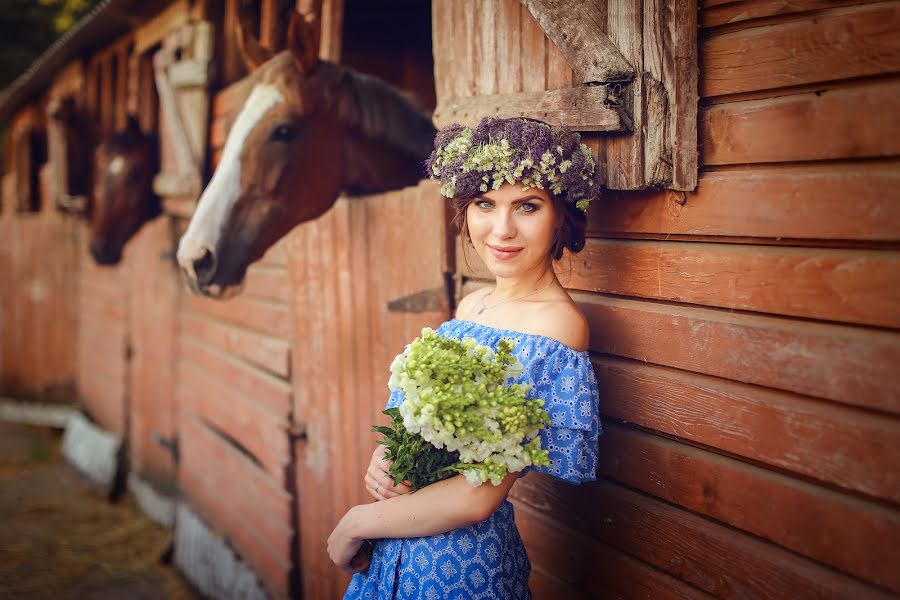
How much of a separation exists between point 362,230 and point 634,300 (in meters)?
1.39

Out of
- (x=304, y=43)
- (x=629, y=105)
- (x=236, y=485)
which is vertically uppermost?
(x=304, y=43)

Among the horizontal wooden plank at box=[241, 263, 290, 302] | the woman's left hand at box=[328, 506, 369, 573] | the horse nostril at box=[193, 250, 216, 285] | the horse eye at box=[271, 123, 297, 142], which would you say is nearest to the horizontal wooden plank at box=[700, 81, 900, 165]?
the woman's left hand at box=[328, 506, 369, 573]

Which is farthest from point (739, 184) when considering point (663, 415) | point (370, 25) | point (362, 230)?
point (370, 25)

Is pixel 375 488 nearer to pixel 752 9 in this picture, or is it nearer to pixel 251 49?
pixel 752 9

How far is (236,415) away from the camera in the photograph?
4141mm

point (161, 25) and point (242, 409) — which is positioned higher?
point (161, 25)

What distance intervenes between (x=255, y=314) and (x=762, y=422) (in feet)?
9.81

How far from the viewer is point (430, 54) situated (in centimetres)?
462

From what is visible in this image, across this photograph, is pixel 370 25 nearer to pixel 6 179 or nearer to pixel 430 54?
pixel 430 54

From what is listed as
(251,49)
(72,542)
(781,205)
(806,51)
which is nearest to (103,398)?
(72,542)

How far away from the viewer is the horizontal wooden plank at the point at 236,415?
3615mm

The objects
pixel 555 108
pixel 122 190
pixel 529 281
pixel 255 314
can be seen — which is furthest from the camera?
pixel 122 190

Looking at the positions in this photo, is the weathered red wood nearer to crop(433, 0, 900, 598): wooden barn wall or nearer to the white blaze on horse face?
the white blaze on horse face

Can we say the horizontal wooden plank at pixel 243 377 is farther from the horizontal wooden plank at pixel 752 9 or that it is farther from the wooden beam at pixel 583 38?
the horizontal wooden plank at pixel 752 9
